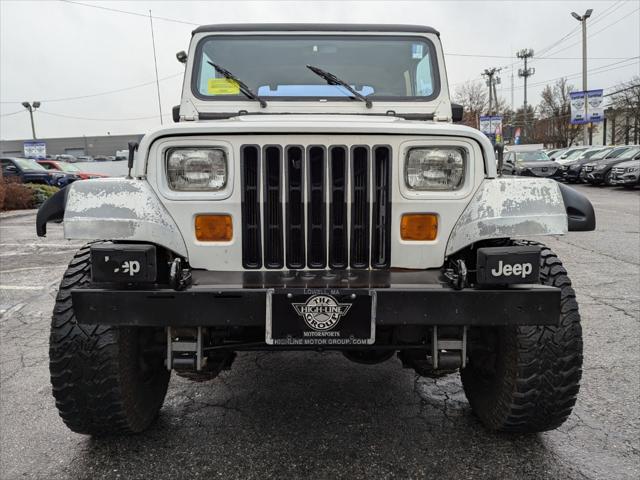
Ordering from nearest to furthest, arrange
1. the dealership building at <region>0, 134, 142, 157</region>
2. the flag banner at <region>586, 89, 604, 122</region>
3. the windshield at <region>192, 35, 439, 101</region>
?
the windshield at <region>192, 35, 439, 101</region>
the flag banner at <region>586, 89, 604, 122</region>
the dealership building at <region>0, 134, 142, 157</region>

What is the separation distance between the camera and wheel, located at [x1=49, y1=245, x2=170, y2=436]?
239 cm

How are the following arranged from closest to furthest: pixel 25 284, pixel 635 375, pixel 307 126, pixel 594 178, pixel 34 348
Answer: pixel 307 126, pixel 635 375, pixel 34 348, pixel 25 284, pixel 594 178

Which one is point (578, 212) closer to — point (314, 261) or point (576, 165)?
point (314, 261)

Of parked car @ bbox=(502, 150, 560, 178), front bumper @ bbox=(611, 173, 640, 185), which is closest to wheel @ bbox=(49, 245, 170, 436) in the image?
front bumper @ bbox=(611, 173, 640, 185)

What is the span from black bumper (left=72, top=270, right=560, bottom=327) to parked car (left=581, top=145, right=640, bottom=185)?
21.8 meters

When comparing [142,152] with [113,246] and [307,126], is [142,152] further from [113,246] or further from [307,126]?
[307,126]

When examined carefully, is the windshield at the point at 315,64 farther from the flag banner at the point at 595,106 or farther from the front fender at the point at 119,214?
the flag banner at the point at 595,106

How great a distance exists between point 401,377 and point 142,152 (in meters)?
2.16

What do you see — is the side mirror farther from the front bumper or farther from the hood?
the front bumper

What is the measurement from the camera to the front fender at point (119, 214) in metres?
2.26

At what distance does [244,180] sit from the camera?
236 cm

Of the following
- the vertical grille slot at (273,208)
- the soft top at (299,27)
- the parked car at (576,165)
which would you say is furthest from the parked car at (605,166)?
the vertical grille slot at (273,208)

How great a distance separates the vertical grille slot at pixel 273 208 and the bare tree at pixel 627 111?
45.8 meters

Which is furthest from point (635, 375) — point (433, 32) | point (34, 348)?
point (34, 348)
